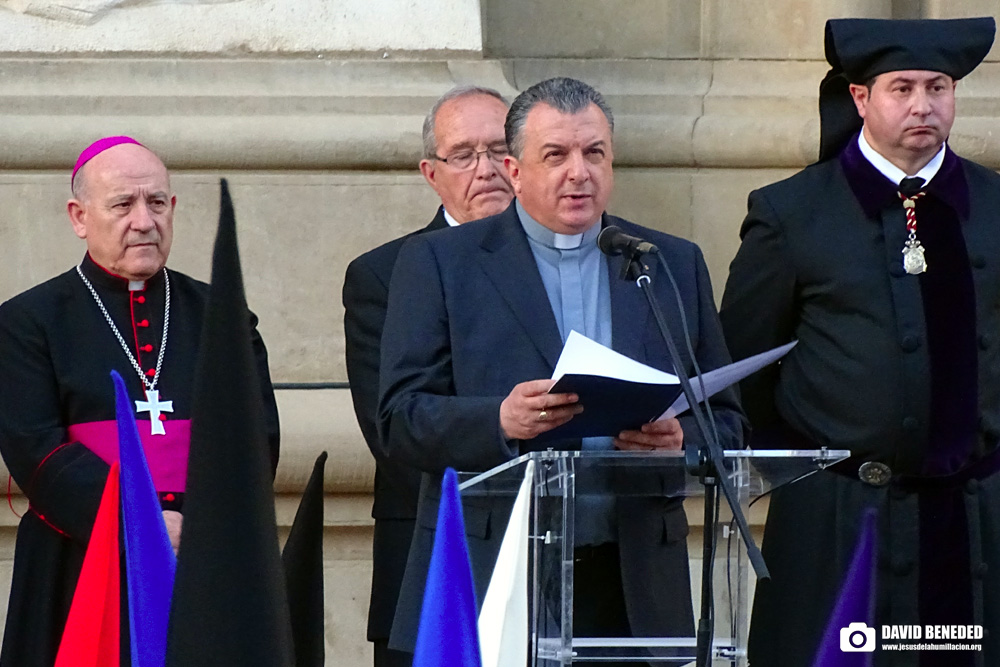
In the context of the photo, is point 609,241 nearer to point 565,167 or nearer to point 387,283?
point 565,167

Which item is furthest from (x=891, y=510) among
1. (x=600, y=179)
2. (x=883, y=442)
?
(x=600, y=179)

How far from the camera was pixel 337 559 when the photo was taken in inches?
220

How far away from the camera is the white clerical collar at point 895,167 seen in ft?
14.9

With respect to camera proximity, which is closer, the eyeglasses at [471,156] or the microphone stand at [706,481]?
the microphone stand at [706,481]

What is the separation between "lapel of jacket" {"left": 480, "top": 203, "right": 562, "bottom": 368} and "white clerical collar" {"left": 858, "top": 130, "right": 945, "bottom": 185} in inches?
40.8

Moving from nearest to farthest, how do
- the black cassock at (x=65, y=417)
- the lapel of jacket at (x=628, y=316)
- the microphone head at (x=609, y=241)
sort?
the microphone head at (x=609, y=241) → the lapel of jacket at (x=628, y=316) → the black cassock at (x=65, y=417)

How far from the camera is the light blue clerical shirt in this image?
153 inches

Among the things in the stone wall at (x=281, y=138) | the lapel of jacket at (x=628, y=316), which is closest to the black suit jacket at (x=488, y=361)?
the lapel of jacket at (x=628, y=316)

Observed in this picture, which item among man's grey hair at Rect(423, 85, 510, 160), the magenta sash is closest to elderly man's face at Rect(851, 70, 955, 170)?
man's grey hair at Rect(423, 85, 510, 160)

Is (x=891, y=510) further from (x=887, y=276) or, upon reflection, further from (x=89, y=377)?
(x=89, y=377)

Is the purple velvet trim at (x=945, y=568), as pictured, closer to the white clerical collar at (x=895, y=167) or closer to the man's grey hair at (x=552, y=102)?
the white clerical collar at (x=895, y=167)

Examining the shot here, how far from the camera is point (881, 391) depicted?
438 centimetres

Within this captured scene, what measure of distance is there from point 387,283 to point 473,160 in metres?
0.42

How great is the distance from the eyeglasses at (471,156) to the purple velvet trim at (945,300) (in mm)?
857
